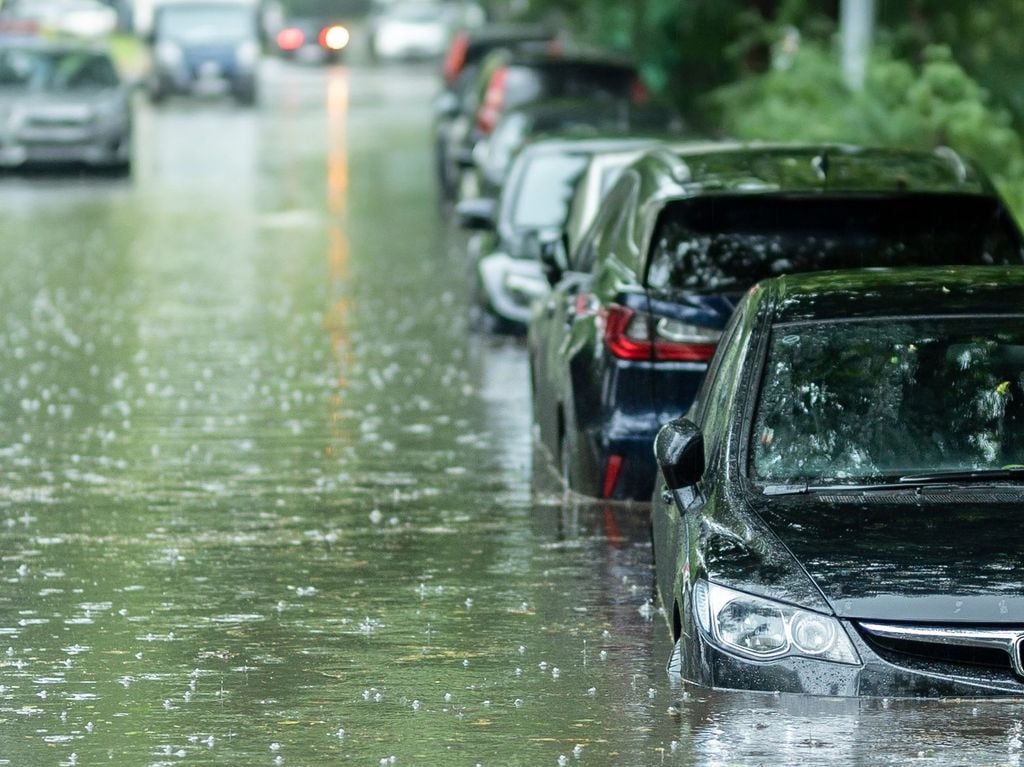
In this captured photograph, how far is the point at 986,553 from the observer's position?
23.2 ft

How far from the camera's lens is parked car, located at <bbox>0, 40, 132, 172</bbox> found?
33.0 m

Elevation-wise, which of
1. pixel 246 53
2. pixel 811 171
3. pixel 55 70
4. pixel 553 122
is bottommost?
pixel 246 53

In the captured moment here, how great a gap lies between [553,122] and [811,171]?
11.6 m

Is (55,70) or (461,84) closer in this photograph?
(55,70)

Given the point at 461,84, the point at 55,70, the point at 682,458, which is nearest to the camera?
the point at 682,458

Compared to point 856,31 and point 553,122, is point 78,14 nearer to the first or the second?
point 856,31

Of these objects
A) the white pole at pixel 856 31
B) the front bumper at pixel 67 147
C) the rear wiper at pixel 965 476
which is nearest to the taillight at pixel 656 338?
the rear wiper at pixel 965 476

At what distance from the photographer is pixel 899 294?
8227mm

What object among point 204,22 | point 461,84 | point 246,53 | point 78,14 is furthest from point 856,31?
point 78,14

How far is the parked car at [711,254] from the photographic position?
1101cm

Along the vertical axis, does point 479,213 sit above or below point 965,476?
below

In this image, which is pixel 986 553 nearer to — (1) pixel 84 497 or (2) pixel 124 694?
(2) pixel 124 694

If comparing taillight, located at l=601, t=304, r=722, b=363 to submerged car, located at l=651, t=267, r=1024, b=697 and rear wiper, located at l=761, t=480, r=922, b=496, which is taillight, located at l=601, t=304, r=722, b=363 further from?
rear wiper, located at l=761, t=480, r=922, b=496

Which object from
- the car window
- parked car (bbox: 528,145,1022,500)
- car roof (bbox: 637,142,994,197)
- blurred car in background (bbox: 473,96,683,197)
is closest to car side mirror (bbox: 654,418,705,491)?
parked car (bbox: 528,145,1022,500)
